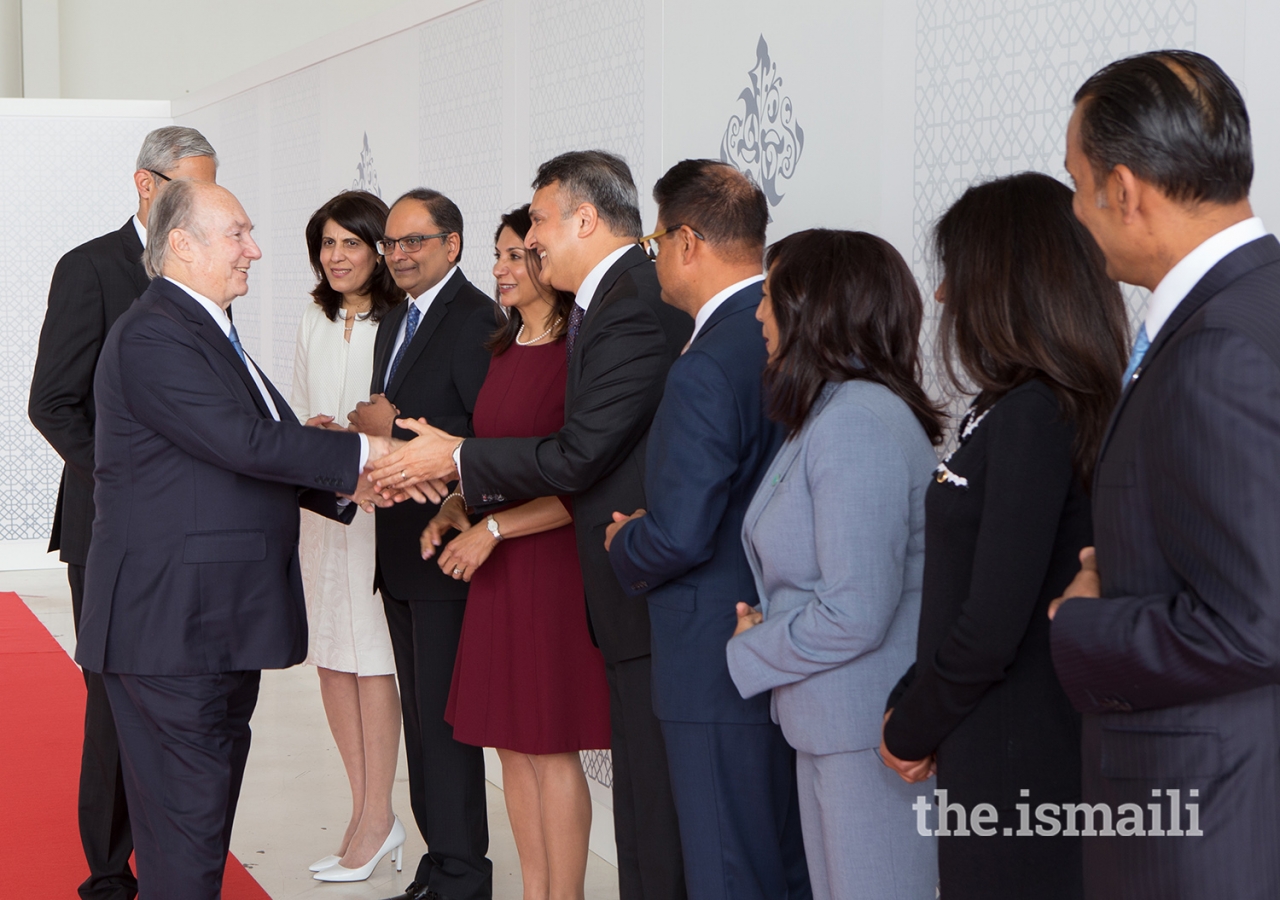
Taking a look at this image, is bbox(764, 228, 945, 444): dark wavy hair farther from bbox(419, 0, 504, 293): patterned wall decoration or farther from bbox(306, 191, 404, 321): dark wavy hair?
bbox(419, 0, 504, 293): patterned wall decoration

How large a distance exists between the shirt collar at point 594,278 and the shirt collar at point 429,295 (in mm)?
849

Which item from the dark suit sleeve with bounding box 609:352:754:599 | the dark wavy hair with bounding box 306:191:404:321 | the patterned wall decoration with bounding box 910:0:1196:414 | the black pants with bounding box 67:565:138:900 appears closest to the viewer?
the dark suit sleeve with bounding box 609:352:754:599

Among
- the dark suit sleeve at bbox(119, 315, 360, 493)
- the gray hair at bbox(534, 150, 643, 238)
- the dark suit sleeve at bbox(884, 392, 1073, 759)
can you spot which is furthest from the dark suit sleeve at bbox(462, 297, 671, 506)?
the dark suit sleeve at bbox(884, 392, 1073, 759)

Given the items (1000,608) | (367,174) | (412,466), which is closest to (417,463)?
(412,466)

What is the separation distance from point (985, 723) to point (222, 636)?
5.33 ft

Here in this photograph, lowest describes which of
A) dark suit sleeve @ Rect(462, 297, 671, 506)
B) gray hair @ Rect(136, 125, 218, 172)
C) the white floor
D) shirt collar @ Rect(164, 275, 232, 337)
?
the white floor

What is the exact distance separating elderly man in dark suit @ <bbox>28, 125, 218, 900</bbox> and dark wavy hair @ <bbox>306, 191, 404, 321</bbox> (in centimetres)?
55

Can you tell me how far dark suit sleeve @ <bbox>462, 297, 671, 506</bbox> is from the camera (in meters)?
2.54

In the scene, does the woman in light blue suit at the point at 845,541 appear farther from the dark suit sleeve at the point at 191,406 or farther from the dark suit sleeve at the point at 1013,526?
the dark suit sleeve at the point at 191,406

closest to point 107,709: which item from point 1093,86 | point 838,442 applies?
point 838,442

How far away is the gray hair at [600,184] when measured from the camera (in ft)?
8.91

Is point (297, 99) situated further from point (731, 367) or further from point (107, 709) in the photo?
point (731, 367)

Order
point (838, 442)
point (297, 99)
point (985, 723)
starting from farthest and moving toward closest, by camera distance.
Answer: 1. point (297, 99)
2. point (838, 442)
3. point (985, 723)

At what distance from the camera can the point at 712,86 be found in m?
3.55
